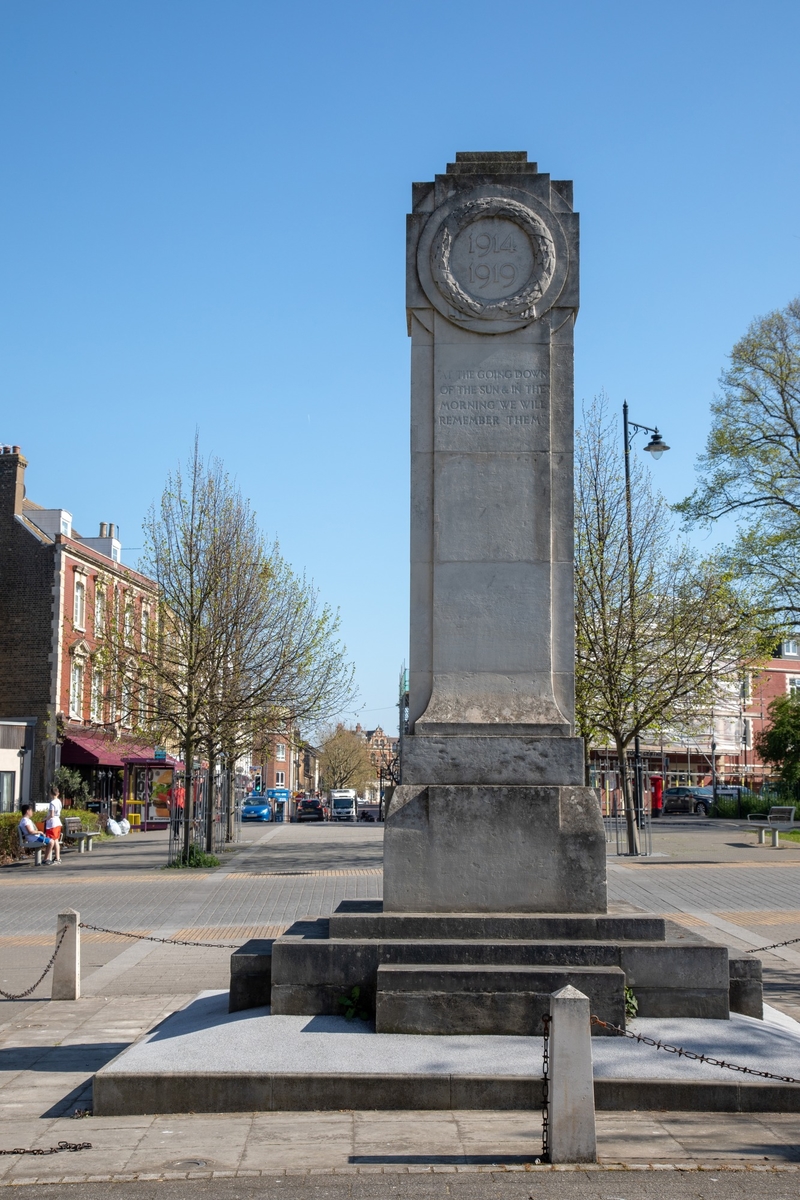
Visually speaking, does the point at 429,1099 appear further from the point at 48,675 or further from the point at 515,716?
the point at 48,675

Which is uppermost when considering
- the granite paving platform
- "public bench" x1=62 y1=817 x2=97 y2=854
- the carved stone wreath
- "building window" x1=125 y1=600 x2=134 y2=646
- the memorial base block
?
the carved stone wreath

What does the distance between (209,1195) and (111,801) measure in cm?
4023

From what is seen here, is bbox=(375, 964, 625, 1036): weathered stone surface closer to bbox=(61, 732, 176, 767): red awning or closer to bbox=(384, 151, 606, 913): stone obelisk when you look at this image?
bbox=(384, 151, 606, 913): stone obelisk

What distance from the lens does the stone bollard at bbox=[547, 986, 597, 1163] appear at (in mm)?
6055

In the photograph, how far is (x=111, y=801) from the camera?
44.3 m

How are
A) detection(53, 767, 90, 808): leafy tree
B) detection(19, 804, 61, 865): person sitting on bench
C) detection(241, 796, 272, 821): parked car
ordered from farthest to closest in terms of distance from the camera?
detection(241, 796, 272, 821): parked car < detection(53, 767, 90, 808): leafy tree < detection(19, 804, 61, 865): person sitting on bench

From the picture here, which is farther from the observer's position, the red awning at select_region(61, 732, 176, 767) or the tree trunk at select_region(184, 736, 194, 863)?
the red awning at select_region(61, 732, 176, 767)

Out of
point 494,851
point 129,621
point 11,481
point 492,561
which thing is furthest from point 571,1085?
point 11,481

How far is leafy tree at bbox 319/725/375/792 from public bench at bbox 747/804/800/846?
224 feet

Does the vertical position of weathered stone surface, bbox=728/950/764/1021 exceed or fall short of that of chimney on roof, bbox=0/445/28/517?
it falls short

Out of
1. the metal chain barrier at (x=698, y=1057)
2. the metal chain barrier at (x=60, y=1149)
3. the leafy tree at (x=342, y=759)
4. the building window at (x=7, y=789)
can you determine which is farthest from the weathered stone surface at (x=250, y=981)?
the leafy tree at (x=342, y=759)

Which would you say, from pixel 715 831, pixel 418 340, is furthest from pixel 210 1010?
pixel 715 831

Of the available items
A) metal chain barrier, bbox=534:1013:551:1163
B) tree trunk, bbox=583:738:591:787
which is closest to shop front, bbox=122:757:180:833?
tree trunk, bbox=583:738:591:787

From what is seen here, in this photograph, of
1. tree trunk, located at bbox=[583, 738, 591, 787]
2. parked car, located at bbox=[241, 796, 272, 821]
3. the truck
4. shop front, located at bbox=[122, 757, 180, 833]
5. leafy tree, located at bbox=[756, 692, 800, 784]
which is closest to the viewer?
tree trunk, located at bbox=[583, 738, 591, 787]
